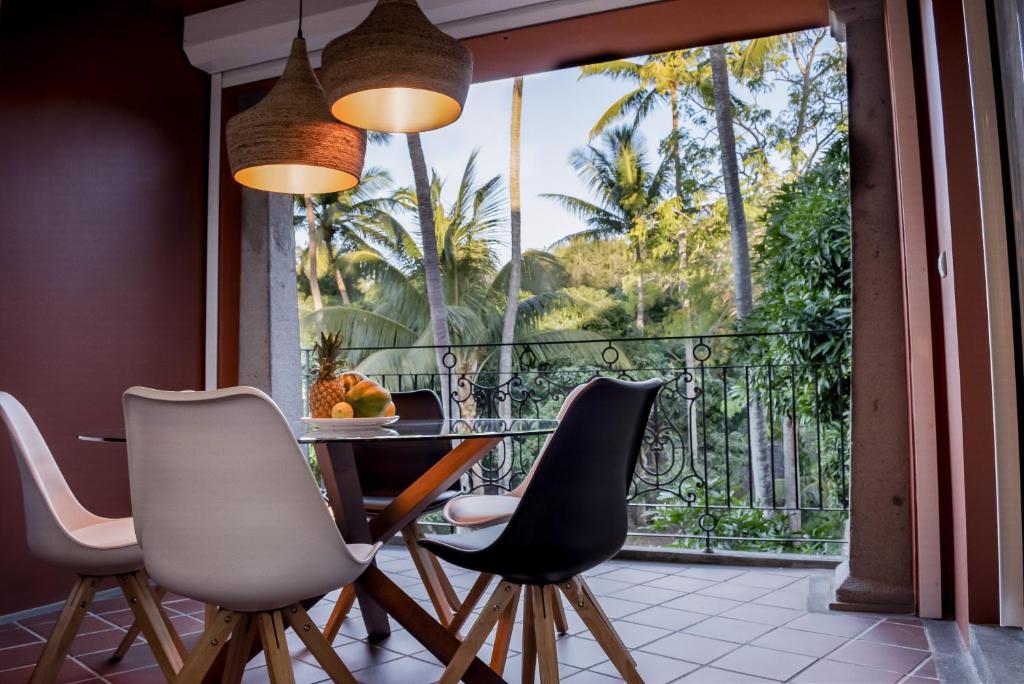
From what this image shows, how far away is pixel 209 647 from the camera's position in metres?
1.77

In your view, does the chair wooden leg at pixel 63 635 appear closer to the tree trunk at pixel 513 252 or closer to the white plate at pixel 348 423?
the white plate at pixel 348 423

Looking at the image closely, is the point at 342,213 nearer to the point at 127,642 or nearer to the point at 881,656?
the point at 127,642

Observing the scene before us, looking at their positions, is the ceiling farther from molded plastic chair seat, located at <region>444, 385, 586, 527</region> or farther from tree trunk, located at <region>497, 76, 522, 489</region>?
tree trunk, located at <region>497, 76, 522, 489</region>

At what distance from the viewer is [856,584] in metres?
3.02

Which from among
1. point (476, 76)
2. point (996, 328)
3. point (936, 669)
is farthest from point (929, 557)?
point (476, 76)

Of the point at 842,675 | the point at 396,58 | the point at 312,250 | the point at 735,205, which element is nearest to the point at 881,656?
the point at 842,675

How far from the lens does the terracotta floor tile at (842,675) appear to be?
228cm

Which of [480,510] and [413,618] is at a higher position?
[480,510]

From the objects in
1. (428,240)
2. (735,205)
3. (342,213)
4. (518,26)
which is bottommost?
(518,26)

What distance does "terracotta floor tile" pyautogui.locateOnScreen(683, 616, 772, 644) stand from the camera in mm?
2737

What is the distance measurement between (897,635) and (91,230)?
3.64 metres

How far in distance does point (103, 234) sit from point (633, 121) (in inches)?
493

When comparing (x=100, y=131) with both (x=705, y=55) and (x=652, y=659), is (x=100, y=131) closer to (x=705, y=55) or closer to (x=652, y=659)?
(x=652, y=659)

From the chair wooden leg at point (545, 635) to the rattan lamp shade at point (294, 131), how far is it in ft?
5.06
